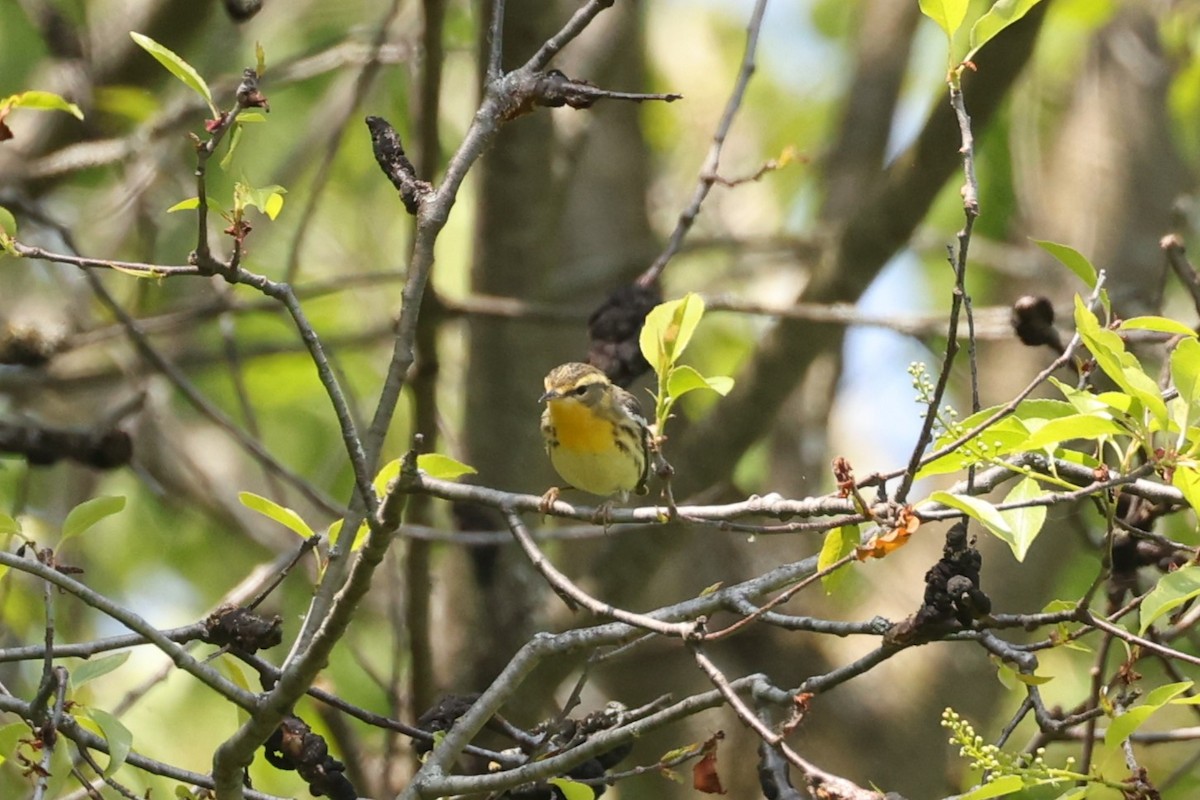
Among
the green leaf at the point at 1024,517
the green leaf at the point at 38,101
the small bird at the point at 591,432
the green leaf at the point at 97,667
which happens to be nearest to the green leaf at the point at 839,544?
the green leaf at the point at 1024,517

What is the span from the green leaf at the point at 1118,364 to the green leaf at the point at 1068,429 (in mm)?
61

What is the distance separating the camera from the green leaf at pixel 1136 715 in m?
1.85

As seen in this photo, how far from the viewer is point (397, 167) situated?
204 cm

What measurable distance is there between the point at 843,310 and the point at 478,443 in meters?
1.29

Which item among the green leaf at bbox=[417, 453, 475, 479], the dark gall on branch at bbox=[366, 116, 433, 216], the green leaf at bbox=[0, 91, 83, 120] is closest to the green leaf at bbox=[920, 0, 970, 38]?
the dark gall on branch at bbox=[366, 116, 433, 216]

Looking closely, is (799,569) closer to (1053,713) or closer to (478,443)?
(1053,713)

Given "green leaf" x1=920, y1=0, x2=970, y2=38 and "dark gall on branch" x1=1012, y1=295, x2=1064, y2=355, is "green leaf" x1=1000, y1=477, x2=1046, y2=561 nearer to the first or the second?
"green leaf" x1=920, y1=0, x2=970, y2=38

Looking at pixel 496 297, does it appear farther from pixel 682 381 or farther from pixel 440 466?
pixel 682 381

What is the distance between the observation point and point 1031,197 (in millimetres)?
5586

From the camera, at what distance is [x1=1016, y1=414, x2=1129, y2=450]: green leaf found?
1.74 metres

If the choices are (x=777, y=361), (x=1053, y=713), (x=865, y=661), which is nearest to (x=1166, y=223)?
(x=777, y=361)

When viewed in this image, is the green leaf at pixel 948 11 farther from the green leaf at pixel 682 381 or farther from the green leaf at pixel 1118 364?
the green leaf at pixel 682 381

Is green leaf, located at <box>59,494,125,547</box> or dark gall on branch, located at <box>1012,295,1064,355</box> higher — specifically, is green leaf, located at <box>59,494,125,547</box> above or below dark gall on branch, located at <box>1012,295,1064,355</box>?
below

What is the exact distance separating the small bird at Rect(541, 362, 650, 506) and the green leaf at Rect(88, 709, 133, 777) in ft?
6.44
